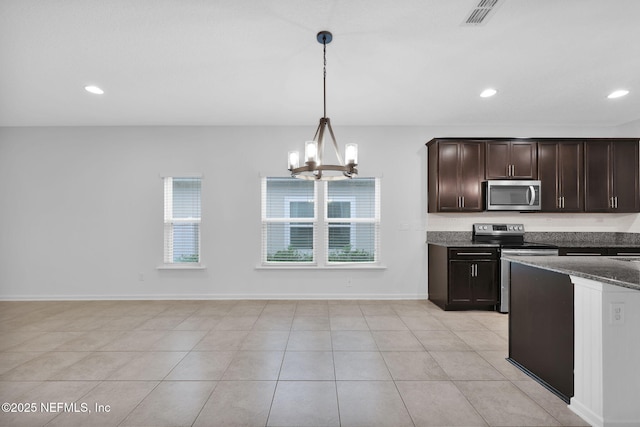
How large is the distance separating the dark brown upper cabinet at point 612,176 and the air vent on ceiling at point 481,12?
359cm

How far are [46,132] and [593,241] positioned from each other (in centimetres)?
891

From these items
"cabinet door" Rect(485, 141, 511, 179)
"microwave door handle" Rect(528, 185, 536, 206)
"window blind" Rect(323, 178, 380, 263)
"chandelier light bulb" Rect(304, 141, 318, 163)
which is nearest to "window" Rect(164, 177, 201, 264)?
"window blind" Rect(323, 178, 380, 263)

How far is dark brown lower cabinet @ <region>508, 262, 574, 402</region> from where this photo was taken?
2189mm

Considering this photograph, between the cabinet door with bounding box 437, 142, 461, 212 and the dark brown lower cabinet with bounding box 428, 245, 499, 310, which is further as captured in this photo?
the cabinet door with bounding box 437, 142, 461, 212

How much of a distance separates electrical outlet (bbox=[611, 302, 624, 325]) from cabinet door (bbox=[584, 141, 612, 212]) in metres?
3.61

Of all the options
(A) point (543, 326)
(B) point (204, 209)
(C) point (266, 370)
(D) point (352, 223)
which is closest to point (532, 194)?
(D) point (352, 223)

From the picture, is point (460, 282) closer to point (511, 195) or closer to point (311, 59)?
point (511, 195)

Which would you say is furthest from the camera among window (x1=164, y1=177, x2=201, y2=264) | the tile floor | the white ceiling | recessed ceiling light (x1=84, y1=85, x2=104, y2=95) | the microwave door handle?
window (x1=164, y1=177, x2=201, y2=264)

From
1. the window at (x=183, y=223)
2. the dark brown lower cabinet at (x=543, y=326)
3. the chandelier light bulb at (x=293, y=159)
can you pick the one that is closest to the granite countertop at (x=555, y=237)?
the dark brown lower cabinet at (x=543, y=326)

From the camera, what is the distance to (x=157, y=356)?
2.97 m

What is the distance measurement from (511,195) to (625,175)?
1737 millimetres

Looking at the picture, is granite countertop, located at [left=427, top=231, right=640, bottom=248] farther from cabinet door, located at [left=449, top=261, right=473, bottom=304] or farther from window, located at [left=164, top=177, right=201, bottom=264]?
window, located at [left=164, top=177, right=201, bottom=264]

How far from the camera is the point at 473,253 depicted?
4352mm

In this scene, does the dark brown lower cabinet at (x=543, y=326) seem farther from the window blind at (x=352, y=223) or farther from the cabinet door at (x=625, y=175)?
the cabinet door at (x=625, y=175)
